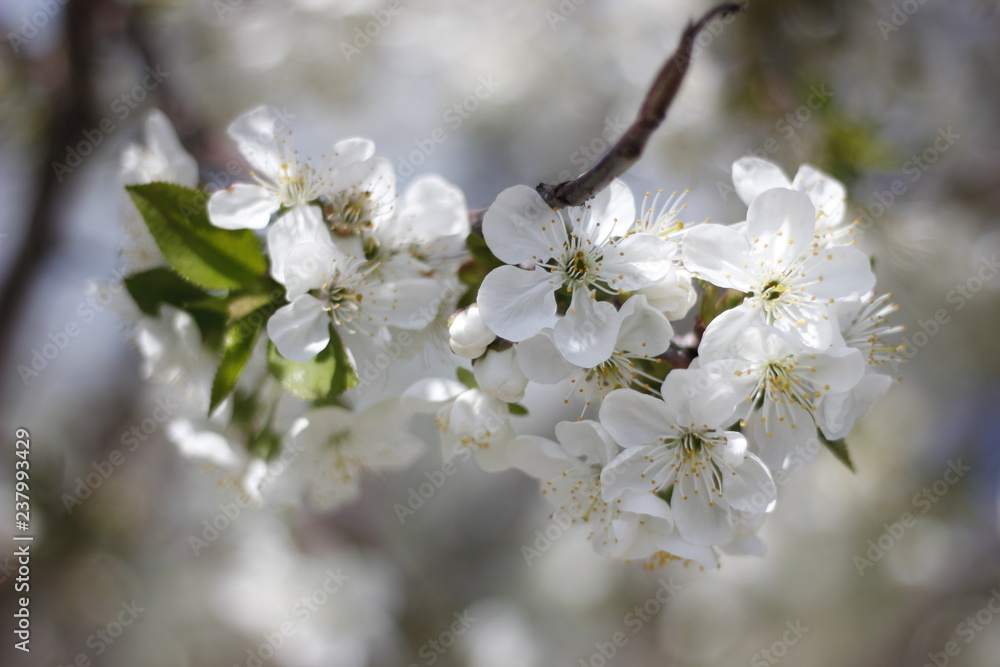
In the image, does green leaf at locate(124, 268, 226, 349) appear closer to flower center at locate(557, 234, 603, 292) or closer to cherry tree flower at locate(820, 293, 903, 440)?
flower center at locate(557, 234, 603, 292)

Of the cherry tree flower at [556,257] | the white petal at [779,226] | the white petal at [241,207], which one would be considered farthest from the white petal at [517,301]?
the white petal at [241,207]

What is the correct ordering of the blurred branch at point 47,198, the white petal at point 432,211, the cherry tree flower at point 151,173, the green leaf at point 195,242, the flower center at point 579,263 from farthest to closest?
the blurred branch at point 47,198, the cherry tree flower at point 151,173, the white petal at point 432,211, the green leaf at point 195,242, the flower center at point 579,263

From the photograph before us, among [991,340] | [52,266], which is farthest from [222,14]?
[991,340]

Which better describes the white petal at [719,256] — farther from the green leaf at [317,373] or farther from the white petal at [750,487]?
the green leaf at [317,373]

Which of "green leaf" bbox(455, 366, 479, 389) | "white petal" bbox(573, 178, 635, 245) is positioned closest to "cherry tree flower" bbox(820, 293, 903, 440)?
"white petal" bbox(573, 178, 635, 245)

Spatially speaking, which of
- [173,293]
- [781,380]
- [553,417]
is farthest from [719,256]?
[553,417]
